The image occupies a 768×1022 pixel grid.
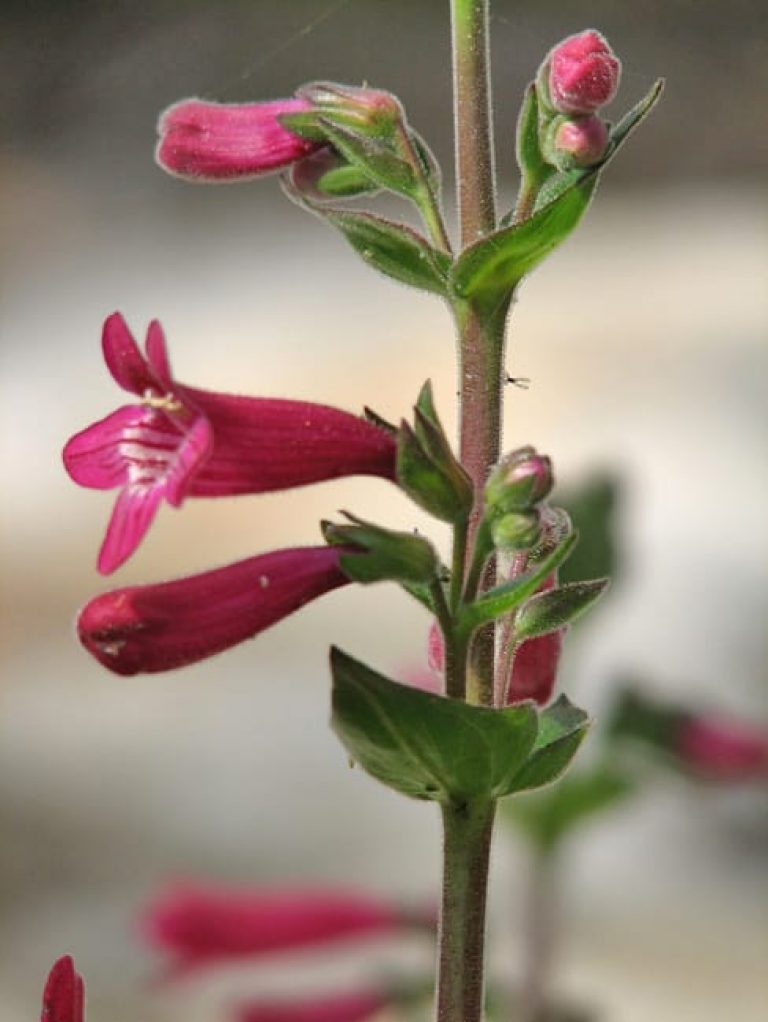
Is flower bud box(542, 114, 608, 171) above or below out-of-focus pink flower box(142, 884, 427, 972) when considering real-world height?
above

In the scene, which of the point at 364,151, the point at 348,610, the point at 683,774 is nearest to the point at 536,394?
the point at 348,610

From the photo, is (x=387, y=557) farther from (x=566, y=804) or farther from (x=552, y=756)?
(x=566, y=804)

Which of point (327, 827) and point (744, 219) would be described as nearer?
point (327, 827)

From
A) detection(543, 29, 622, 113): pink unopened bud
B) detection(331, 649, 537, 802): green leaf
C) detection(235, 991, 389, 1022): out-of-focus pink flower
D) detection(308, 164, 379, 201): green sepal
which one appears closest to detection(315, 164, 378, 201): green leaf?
detection(308, 164, 379, 201): green sepal

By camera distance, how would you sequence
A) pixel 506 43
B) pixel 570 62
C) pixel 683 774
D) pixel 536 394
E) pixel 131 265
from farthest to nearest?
pixel 131 265
pixel 536 394
pixel 506 43
pixel 683 774
pixel 570 62

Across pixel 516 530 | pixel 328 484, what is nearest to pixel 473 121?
pixel 516 530

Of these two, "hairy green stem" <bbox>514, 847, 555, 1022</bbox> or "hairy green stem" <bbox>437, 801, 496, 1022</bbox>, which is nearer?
"hairy green stem" <bbox>437, 801, 496, 1022</bbox>

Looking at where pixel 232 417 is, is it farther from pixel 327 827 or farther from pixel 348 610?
pixel 348 610

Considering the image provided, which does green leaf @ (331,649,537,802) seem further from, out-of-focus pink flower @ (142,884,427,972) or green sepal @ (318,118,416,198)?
out-of-focus pink flower @ (142,884,427,972)
